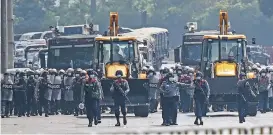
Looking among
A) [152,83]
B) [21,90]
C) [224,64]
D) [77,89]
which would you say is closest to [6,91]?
[21,90]

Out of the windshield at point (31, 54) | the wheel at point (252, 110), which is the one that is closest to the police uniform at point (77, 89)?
the wheel at point (252, 110)

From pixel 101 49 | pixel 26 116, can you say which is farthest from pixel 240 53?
pixel 26 116

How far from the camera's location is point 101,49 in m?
43.8

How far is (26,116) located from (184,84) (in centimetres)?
543

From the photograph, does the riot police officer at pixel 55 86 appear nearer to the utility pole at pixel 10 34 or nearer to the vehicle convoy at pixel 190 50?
the utility pole at pixel 10 34

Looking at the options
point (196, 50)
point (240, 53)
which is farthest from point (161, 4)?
point (240, 53)

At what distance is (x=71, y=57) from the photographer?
50.3 m

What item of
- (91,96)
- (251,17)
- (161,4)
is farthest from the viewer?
(161,4)

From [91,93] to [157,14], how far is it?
229 ft

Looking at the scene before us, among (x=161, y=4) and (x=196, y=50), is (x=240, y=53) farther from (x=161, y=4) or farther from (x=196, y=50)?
(x=161, y=4)

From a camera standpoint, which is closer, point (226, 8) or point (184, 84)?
point (184, 84)

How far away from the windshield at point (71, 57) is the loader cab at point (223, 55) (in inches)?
239

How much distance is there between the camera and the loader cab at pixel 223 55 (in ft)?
143

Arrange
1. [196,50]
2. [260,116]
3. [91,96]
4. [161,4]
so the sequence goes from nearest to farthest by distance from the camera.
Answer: [91,96] → [260,116] → [196,50] → [161,4]
